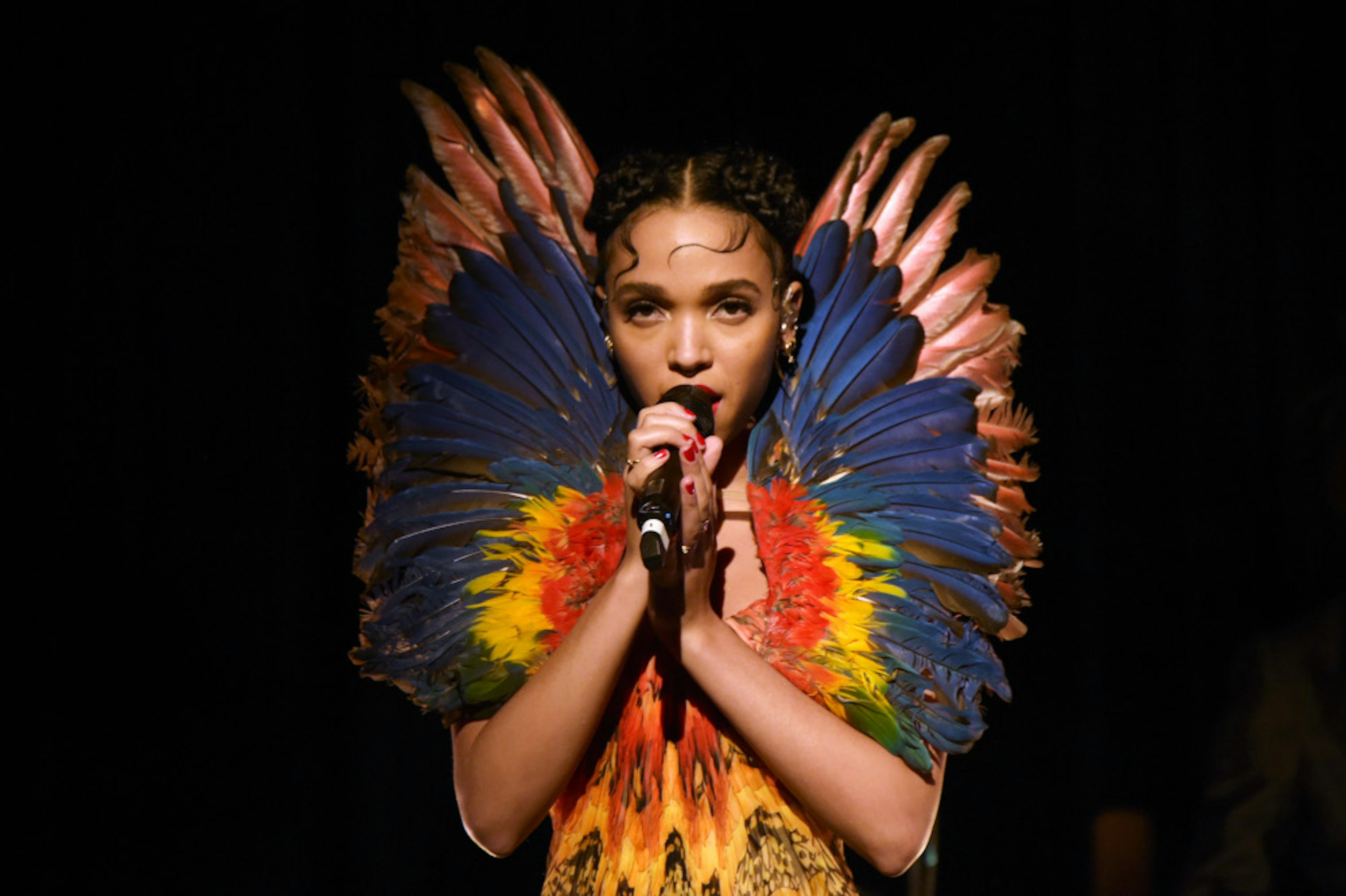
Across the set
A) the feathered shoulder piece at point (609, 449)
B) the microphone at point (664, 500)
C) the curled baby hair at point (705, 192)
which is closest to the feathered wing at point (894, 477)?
the feathered shoulder piece at point (609, 449)

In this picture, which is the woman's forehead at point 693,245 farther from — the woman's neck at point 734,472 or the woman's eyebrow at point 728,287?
the woman's neck at point 734,472

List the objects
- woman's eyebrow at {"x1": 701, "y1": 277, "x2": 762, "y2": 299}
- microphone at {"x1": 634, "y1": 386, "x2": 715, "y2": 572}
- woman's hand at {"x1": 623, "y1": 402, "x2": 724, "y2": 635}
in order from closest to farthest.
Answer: microphone at {"x1": 634, "y1": 386, "x2": 715, "y2": 572}
woman's hand at {"x1": 623, "y1": 402, "x2": 724, "y2": 635}
woman's eyebrow at {"x1": 701, "y1": 277, "x2": 762, "y2": 299}

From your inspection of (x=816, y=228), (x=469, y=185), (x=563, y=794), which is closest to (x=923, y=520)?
(x=816, y=228)

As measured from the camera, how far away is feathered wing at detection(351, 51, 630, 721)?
5.28 ft

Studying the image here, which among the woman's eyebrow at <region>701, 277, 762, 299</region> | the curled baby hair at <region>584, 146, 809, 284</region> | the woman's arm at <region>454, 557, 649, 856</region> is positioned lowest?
the woman's arm at <region>454, 557, 649, 856</region>

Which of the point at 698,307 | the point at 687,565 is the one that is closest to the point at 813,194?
the point at 698,307

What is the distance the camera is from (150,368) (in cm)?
189

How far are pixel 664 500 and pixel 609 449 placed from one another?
40 cm

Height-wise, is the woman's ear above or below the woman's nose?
above

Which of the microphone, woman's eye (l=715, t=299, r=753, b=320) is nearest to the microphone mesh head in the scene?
the microphone

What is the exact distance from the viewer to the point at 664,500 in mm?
1278

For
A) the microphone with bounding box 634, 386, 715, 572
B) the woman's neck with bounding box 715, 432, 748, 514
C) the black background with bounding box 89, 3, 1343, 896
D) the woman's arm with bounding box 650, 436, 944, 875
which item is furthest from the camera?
the black background with bounding box 89, 3, 1343, 896

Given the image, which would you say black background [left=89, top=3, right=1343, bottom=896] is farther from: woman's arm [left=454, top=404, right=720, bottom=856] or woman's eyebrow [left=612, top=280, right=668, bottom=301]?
woman's arm [left=454, top=404, right=720, bottom=856]

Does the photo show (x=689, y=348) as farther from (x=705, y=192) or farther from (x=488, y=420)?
(x=488, y=420)
